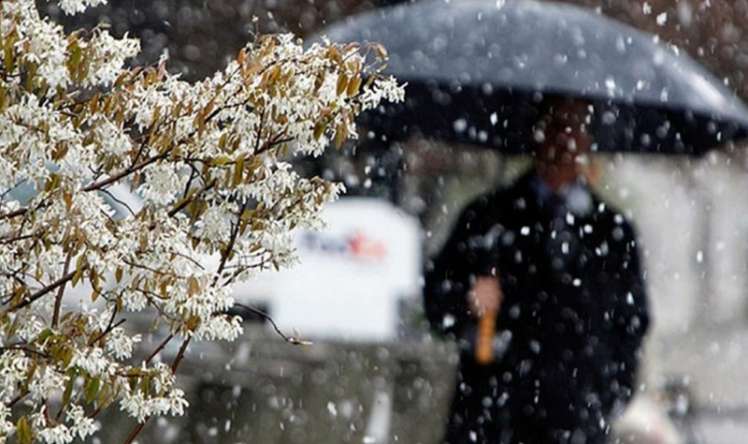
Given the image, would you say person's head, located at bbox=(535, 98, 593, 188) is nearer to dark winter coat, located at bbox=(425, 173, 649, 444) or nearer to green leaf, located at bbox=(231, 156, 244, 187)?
dark winter coat, located at bbox=(425, 173, 649, 444)

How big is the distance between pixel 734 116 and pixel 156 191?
438cm

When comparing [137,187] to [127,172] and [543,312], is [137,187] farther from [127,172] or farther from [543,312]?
[543,312]

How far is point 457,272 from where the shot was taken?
5.48 metres

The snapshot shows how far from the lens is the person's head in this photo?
5426mm

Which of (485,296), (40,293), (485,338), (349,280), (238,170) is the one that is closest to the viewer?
(238,170)

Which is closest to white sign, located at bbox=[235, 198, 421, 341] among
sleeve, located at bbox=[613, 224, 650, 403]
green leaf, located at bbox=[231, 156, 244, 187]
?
sleeve, located at bbox=[613, 224, 650, 403]

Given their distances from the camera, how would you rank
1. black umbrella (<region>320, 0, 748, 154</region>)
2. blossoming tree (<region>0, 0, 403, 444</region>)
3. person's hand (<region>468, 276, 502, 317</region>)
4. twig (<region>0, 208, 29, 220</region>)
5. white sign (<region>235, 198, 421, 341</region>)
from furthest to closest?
white sign (<region>235, 198, 421, 341</region>), black umbrella (<region>320, 0, 748, 154</region>), person's hand (<region>468, 276, 502, 317</region>), twig (<region>0, 208, 29, 220</region>), blossoming tree (<region>0, 0, 403, 444</region>)

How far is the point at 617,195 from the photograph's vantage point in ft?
55.4

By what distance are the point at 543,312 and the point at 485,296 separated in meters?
0.22

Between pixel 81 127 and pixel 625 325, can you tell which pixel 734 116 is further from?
pixel 81 127

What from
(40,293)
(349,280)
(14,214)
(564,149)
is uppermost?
(349,280)

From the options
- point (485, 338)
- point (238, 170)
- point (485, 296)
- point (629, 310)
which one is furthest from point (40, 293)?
point (629, 310)

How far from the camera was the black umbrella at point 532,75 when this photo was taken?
20.3ft

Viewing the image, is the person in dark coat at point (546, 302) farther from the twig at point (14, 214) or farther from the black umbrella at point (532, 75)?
the twig at point (14, 214)
